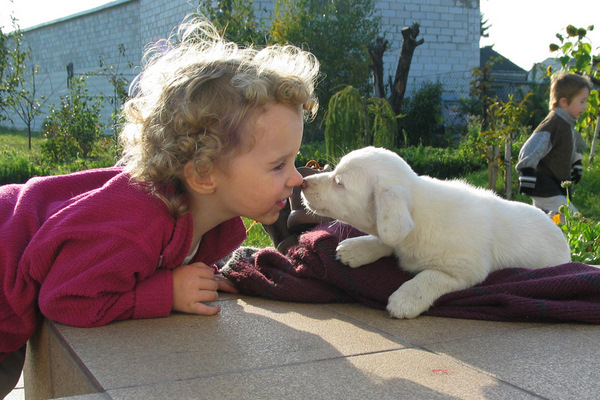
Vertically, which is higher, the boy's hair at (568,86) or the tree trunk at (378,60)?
the tree trunk at (378,60)

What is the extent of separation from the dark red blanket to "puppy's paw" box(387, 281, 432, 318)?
0.23ft

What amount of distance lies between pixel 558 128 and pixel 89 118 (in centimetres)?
1009

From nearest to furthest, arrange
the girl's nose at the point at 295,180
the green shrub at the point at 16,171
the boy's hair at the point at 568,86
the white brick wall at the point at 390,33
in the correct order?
the girl's nose at the point at 295,180, the boy's hair at the point at 568,86, the green shrub at the point at 16,171, the white brick wall at the point at 390,33

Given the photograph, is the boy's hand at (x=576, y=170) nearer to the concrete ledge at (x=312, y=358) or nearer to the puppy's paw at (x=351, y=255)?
the puppy's paw at (x=351, y=255)

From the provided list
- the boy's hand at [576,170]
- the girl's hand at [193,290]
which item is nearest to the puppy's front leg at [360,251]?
the girl's hand at [193,290]

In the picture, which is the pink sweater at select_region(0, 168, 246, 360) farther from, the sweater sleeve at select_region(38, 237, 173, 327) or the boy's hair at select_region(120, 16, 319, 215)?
the boy's hair at select_region(120, 16, 319, 215)

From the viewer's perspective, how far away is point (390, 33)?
2292 centimetres

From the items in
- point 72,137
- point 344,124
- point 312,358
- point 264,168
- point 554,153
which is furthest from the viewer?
point 72,137

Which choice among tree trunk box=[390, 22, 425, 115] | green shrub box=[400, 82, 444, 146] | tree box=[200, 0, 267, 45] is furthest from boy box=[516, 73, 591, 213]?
green shrub box=[400, 82, 444, 146]

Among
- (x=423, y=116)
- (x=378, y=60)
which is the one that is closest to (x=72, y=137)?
(x=378, y=60)

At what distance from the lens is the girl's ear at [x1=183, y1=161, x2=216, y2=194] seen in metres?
2.46

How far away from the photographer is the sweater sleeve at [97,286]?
2.12 metres

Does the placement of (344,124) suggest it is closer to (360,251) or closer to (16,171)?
(16,171)

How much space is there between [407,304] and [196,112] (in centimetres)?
115
